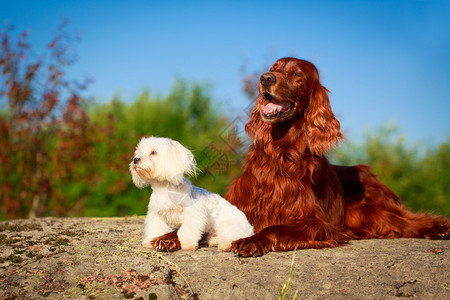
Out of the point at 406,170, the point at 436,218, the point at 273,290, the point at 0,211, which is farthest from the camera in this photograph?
the point at 406,170

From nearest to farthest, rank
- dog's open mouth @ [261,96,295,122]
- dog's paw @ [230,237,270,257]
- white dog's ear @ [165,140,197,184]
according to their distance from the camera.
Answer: dog's paw @ [230,237,270,257]
white dog's ear @ [165,140,197,184]
dog's open mouth @ [261,96,295,122]

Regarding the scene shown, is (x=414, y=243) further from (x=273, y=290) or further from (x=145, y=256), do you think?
(x=145, y=256)

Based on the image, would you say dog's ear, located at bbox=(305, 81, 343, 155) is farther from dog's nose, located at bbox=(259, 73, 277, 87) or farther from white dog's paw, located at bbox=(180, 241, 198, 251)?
white dog's paw, located at bbox=(180, 241, 198, 251)

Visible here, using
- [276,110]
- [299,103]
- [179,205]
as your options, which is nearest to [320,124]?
[299,103]

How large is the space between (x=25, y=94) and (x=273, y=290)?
7420 mm

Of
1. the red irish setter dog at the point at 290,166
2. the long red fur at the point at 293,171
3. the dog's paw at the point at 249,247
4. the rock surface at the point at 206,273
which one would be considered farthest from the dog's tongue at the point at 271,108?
the rock surface at the point at 206,273

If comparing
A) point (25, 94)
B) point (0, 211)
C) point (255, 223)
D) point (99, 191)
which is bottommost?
point (0, 211)

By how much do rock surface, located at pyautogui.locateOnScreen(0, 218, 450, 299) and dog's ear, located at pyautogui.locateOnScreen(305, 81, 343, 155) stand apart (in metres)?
1.00

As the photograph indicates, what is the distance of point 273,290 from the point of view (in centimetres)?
264

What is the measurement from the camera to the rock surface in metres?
2.60

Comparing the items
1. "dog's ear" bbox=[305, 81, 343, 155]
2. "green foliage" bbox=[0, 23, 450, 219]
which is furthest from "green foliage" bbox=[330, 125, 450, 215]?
"dog's ear" bbox=[305, 81, 343, 155]

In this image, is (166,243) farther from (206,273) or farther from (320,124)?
(320,124)

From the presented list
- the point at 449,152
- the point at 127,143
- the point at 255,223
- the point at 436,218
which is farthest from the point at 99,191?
the point at 449,152

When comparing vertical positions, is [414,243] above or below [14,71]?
below
